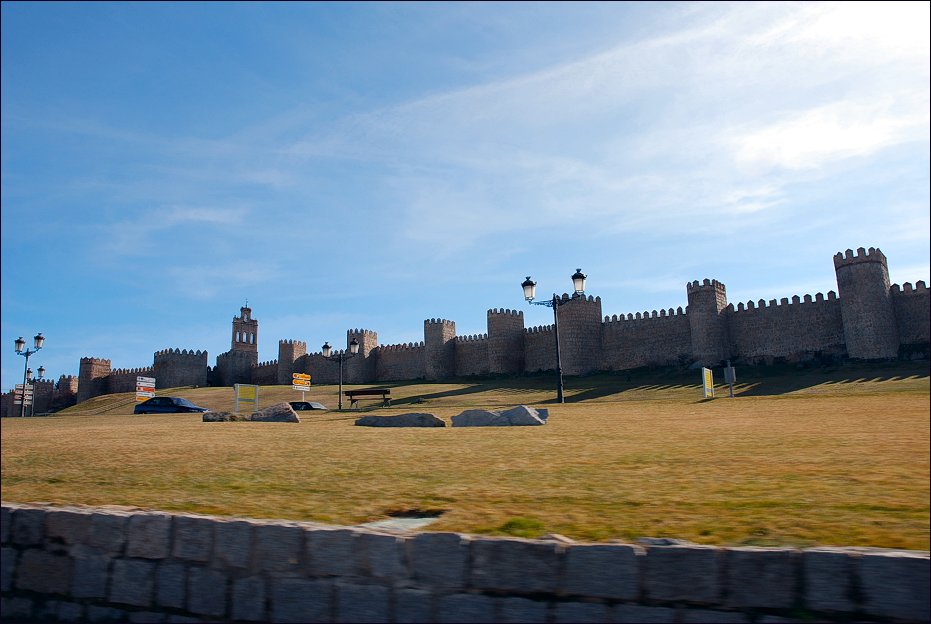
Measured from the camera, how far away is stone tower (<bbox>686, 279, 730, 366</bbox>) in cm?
4125

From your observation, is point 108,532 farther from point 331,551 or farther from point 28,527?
point 331,551

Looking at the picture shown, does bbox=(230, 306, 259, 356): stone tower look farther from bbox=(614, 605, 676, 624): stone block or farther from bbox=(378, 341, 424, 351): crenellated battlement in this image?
bbox=(614, 605, 676, 624): stone block

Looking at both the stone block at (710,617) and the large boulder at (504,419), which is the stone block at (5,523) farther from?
the large boulder at (504,419)

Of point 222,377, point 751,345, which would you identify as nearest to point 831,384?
point 751,345

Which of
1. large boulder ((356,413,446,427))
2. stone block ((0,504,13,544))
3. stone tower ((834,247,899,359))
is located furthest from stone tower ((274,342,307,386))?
stone block ((0,504,13,544))

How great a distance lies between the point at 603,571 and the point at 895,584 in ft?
4.81

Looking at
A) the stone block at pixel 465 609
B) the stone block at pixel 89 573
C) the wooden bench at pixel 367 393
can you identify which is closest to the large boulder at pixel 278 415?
the wooden bench at pixel 367 393

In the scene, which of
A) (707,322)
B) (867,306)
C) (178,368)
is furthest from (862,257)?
(178,368)

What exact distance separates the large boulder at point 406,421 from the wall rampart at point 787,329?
102ft

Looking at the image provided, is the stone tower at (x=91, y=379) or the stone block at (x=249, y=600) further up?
the stone tower at (x=91, y=379)

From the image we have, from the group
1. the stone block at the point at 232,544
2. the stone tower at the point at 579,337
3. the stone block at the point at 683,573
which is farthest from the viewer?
the stone tower at the point at 579,337

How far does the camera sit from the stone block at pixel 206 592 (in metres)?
5.05

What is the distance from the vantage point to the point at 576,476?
6.53 meters

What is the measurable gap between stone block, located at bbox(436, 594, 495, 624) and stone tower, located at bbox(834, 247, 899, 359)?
36404 mm
